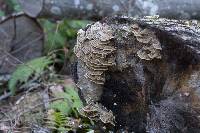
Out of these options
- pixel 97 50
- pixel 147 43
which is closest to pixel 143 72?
pixel 147 43

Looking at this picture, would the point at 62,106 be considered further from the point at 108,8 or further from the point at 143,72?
the point at 108,8

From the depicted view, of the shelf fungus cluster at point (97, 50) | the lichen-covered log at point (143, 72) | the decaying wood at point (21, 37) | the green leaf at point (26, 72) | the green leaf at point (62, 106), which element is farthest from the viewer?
the decaying wood at point (21, 37)

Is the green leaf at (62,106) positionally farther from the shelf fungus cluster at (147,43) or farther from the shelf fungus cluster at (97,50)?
the shelf fungus cluster at (147,43)

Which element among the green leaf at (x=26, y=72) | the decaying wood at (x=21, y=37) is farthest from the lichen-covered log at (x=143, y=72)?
the decaying wood at (x=21, y=37)

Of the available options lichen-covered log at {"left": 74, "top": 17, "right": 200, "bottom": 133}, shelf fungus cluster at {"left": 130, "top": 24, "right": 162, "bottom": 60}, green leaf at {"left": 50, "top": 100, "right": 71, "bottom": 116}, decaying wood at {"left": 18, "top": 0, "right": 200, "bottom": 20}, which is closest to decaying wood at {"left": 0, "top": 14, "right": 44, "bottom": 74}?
decaying wood at {"left": 18, "top": 0, "right": 200, "bottom": 20}

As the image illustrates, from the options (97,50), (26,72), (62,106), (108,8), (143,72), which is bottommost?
(62,106)

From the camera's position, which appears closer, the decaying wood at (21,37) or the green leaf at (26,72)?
the green leaf at (26,72)

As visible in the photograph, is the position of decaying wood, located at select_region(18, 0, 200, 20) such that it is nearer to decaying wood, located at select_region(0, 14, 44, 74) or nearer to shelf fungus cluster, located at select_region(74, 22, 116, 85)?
decaying wood, located at select_region(0, 14, 44, 74)

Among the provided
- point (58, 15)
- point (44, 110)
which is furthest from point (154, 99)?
point (58, 15)
